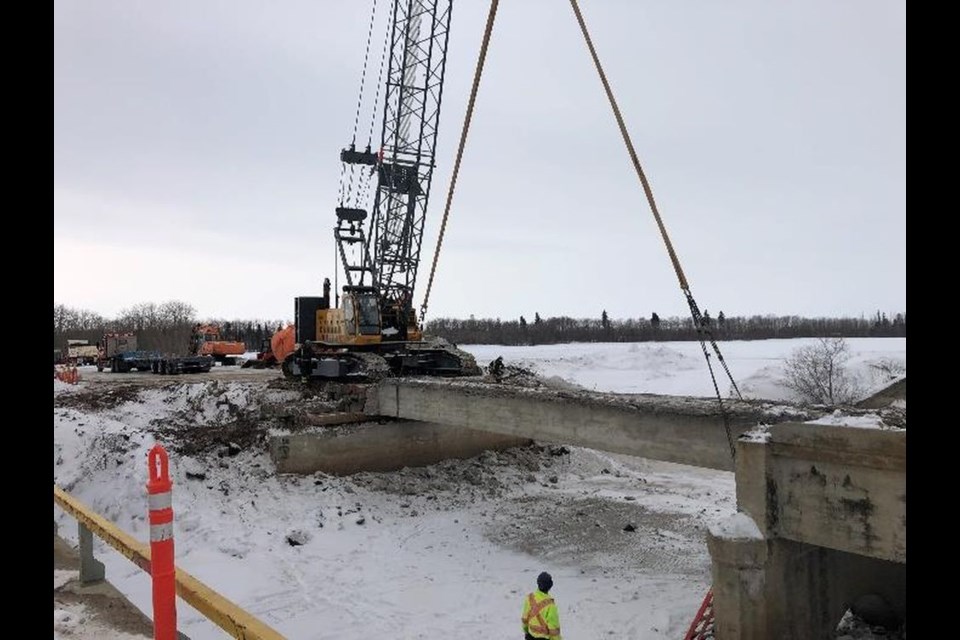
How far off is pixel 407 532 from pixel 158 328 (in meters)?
73.8

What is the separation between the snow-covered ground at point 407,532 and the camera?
9375 millimetres

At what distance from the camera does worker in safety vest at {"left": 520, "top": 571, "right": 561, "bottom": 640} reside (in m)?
6.45

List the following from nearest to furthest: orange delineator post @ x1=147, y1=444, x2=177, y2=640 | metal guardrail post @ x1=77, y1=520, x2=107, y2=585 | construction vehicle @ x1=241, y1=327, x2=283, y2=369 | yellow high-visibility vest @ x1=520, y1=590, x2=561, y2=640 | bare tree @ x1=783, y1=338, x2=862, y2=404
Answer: orange delineator post @ x1=147, y1=444, x2=177, y2=640 < metal guardrail post @ x1=77, y1=520, x2=107, y2=585 < yellow high-visibility vest @ x1=520, y1=590, x2=561, y2=640 < bare tree @ x1=783, y1=338, x2=862, y2=404 < construction vehicle @ x1=241, y1=327, x2=283, y2=369

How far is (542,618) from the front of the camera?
6.46 meters

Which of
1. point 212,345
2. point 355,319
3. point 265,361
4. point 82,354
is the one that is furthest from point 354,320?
point 82,354

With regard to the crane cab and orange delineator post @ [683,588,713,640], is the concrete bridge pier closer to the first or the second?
orange delineator post @ [683,588,713,640]

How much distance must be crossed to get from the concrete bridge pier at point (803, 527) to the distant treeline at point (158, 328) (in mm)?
47264

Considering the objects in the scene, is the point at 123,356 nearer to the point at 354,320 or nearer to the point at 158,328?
the point at 354,320

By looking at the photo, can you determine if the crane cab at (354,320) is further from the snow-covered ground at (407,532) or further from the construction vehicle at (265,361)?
the construction vehicle at (265,361)

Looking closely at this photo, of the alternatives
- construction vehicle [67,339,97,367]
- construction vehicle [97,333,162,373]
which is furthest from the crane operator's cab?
construction vehicle [67,339,97,367]

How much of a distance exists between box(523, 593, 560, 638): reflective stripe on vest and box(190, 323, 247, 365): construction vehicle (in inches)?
1412

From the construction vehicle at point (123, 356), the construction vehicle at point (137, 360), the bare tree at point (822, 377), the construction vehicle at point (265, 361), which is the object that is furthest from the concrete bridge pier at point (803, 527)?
the construction vehicle at point (123, 356)

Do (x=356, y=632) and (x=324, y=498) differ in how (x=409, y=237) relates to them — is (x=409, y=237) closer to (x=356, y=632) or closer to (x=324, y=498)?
(x=324, y=498)
